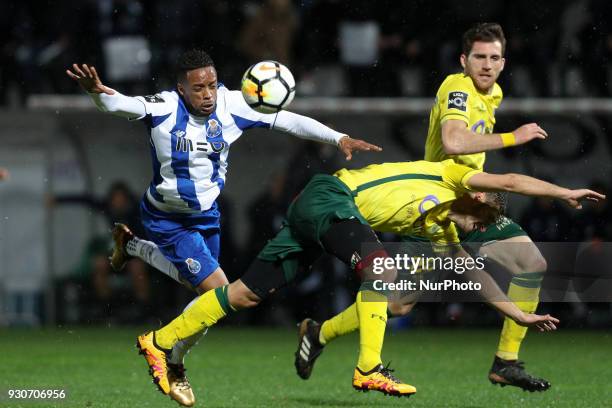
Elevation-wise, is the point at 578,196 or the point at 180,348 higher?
the point at 578,196

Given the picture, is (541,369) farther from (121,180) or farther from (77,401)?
(121,180)

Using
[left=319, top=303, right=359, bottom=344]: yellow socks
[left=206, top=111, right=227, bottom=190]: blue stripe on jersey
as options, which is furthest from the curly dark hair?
[left=206, top=111, right=227, bottom=190]: blue stripe on jersey

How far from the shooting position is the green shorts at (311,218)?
819 cm

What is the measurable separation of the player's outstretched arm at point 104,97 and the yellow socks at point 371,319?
2.03m

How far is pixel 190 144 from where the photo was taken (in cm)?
935

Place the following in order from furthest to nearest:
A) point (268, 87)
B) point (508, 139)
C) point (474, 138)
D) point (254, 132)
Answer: point (254, 132), point (268, 87), point (474, 138), point (508, 139)

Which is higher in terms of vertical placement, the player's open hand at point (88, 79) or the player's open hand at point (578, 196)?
the player's open hand at point (88, 79)

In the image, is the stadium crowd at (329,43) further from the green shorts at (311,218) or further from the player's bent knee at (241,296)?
the player's bent knee at (241,296)

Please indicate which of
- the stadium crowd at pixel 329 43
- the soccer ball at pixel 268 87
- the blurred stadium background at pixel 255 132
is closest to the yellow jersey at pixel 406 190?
the soccer ball at pixel 268 87

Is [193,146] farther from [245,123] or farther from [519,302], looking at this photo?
[519,302]

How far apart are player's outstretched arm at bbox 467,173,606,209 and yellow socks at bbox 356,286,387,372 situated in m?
0.90

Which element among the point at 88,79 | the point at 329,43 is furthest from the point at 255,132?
the point at 88,79

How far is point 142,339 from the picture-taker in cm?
849

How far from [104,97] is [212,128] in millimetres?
958
